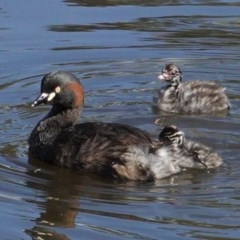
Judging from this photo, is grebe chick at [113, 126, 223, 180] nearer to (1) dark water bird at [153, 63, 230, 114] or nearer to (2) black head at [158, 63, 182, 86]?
(1) dark water bird at [153, 63, 230, 114]

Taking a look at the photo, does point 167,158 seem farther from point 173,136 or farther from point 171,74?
point 171,74

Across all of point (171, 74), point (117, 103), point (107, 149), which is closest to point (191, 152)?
point (107, 149)

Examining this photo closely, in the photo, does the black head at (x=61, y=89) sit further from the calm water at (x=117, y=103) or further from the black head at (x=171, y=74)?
the black head at (x=171, y=74)

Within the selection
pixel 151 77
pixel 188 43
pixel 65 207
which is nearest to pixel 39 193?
pixel 65 207

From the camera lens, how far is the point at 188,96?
36.7 ft

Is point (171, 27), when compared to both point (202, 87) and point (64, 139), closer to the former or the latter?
point (202, 87)

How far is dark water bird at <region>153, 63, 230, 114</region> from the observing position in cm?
1094

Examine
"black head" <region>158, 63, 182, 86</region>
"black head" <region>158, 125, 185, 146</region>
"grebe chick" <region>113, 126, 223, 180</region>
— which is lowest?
"grebe chick" <region>113, 126, 223, 180</region>

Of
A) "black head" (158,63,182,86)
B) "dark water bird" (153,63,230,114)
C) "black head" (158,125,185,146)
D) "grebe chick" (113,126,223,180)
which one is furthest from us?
"black head" (158,63,182,86)

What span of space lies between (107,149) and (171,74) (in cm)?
262

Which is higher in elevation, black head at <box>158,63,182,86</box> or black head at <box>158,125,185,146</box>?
black head at <box>158,63,182,86</box>

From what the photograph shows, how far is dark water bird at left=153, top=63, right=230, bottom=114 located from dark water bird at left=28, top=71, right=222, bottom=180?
5.50 ft

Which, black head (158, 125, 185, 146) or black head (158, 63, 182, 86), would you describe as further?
black head (158, 63, 182, 86)

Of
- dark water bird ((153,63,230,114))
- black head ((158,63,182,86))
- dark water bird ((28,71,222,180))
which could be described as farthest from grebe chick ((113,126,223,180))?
black head ((158,63,182,86))
